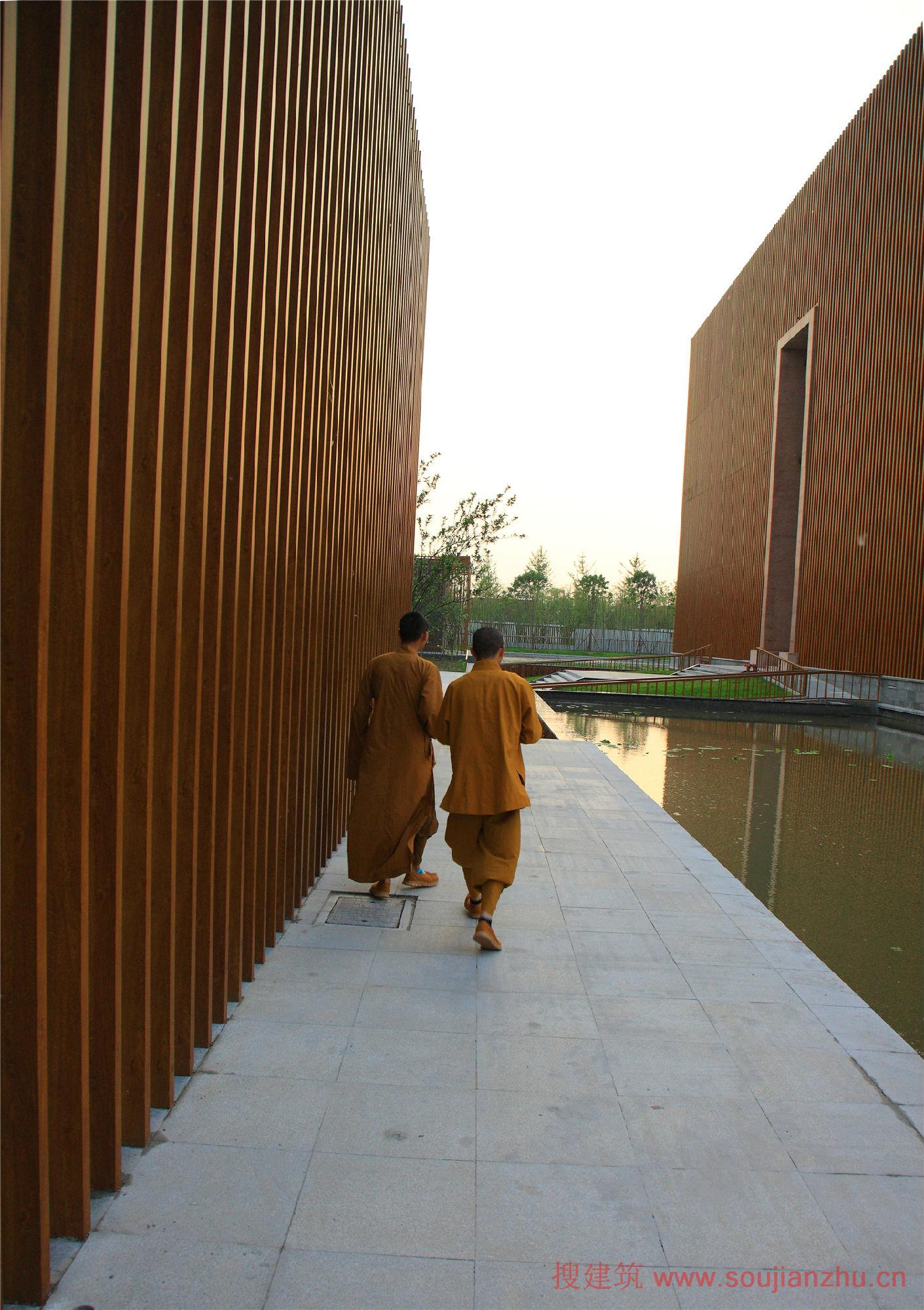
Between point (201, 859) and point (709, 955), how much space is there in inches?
94.0

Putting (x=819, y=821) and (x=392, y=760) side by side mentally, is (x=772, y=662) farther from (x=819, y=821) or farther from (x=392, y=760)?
(x=392, y=760)

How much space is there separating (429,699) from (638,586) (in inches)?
2111

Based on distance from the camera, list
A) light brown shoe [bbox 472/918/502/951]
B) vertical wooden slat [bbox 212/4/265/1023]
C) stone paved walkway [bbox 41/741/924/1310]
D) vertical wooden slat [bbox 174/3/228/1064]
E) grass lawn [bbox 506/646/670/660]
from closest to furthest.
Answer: stone paved walkway [bbox 41/741/924/1310] → vertical wooden slat [bbox 174/3/228/1064] → vertical wooden slat [bbox 212/4/265/1023] → light brown shoe [bbox 472/918/502/951] → grass lawn [bbox 506/646/670/660]

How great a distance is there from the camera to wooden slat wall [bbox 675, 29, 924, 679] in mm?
18797

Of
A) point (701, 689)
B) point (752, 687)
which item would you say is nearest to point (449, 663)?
point (701, 689)

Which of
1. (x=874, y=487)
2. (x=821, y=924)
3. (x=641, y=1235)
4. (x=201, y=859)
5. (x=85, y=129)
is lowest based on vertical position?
(x=821, y=924)

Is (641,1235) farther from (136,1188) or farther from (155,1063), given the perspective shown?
(155,1063)

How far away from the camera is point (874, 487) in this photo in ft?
66.3

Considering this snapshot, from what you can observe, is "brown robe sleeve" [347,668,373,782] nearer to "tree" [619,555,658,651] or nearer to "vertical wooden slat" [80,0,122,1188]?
"vertical wooden slat" [80,0,122,1188]

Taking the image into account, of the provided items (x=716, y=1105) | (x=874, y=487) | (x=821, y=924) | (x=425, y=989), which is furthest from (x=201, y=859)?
(x=874, y=487)

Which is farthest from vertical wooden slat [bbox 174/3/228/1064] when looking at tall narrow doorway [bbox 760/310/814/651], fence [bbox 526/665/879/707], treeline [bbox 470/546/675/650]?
treeline [bbox 470/546/675/650]

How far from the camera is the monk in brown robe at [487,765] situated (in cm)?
436

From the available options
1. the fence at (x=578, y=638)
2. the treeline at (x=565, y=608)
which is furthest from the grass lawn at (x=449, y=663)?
the fence at (x=578, y=638)

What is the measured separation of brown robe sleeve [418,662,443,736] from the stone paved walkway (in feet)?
3.30
